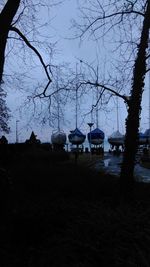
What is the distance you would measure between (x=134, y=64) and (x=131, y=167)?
3.09 m

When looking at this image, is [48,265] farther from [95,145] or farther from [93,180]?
[95,145]

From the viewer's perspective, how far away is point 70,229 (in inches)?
295

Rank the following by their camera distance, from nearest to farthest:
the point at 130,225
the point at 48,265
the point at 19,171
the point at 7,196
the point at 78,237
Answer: the point at 48,265
the point at 78,237
the point at 130,225
the point at 7,196
the point at 19,171

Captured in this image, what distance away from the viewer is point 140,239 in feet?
24.1

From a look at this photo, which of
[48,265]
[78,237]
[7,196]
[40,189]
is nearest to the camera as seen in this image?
[48,265]

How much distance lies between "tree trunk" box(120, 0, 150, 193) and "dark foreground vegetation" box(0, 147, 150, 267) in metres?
1.69

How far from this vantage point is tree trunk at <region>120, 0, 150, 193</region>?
12742 millimetres

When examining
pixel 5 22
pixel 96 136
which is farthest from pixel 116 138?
pixel 5 22

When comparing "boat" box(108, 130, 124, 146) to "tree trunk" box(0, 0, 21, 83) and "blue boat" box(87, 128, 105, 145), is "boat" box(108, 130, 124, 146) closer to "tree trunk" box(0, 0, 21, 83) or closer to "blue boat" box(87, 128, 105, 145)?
"blue boat" box(87, 128, 105, 145)

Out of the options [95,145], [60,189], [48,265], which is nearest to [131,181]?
[60,189]

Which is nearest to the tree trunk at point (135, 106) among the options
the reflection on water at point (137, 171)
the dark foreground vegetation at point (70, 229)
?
the dark foreground vegetation at point (70, 229)

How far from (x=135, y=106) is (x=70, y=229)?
6.15 meters

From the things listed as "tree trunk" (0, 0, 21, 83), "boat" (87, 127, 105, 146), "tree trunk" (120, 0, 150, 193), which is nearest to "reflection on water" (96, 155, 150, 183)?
"tree trunk" (120, 0, 150, 193)

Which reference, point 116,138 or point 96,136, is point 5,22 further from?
point 116,138
